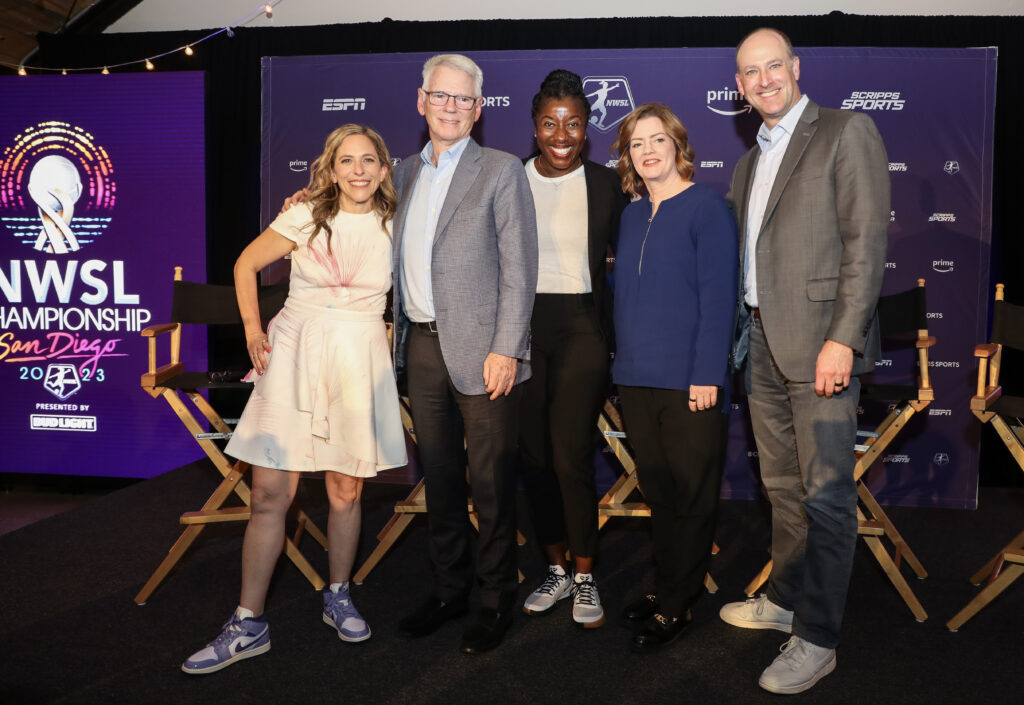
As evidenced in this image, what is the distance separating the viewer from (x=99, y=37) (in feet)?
17.8

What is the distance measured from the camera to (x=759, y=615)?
264 centimetres

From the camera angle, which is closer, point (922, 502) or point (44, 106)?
point (922, 502)

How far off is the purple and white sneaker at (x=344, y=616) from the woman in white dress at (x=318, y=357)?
0.24 m

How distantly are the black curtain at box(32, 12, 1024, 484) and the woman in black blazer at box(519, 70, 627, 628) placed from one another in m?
1.85

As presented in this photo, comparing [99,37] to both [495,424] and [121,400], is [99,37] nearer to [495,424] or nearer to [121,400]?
[121,400]

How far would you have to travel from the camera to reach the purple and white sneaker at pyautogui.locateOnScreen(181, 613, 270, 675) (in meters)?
2.27

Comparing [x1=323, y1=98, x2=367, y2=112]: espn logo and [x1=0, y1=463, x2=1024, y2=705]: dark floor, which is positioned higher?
[x1=323, y1=98, x2=367, y2=112]: espn logo

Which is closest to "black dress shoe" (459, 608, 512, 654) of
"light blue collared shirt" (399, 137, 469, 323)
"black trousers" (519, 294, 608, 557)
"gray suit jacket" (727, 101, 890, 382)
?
"black trousers" (519, 294, 608, 557)

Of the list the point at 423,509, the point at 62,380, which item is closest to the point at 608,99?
the point at 423,509

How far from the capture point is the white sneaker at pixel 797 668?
221cm

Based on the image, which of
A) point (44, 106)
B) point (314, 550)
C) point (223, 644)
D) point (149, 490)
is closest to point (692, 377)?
point (223, 644)

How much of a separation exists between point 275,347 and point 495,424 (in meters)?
0.72

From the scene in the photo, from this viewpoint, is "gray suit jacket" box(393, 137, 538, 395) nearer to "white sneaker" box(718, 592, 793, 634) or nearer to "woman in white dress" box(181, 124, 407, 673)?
"woman in white dress" box(181, 124, 407, 673)

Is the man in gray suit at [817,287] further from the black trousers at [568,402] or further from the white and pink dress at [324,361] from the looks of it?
the white and pink dress at [324,361]
